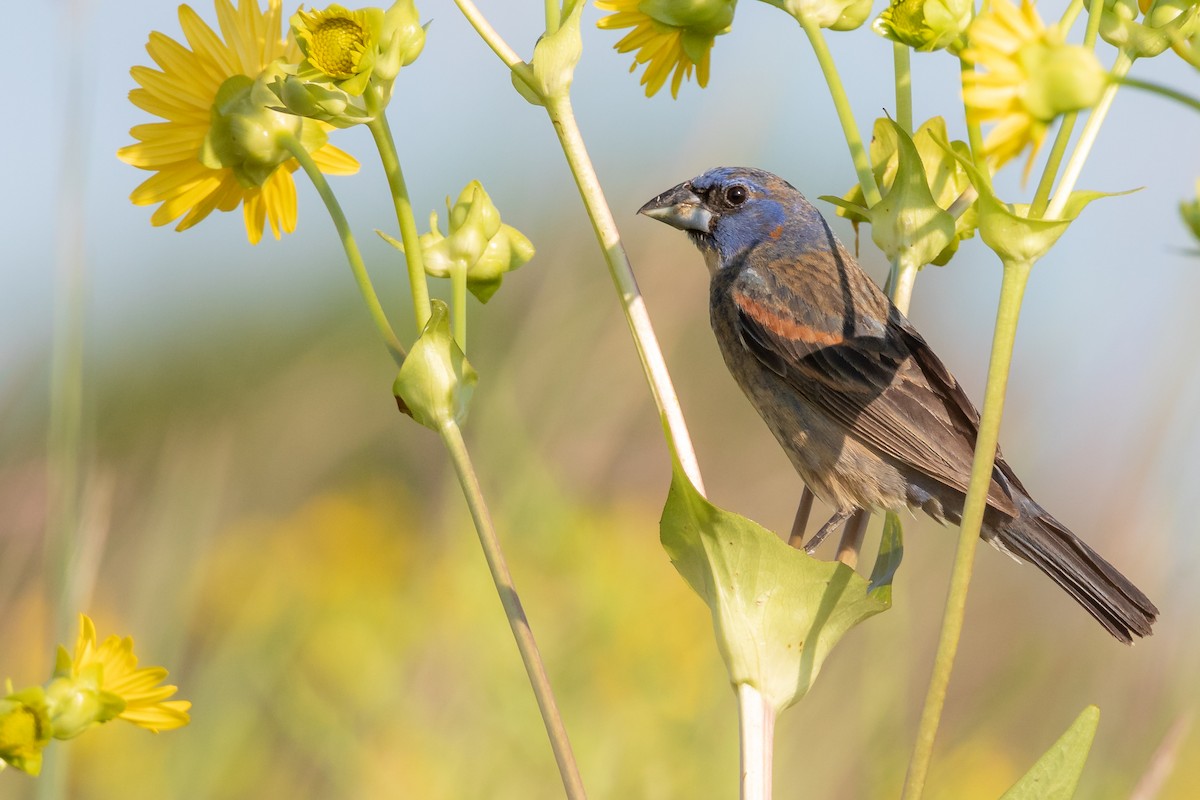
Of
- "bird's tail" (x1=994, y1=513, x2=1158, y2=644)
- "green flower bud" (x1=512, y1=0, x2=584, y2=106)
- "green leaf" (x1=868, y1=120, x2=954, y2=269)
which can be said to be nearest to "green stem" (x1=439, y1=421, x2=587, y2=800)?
"green flower bud" (x1=512, y1=0, x2=584, y2=106)

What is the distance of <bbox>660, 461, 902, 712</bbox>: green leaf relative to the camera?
1.37m

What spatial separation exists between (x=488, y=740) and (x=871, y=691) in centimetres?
86

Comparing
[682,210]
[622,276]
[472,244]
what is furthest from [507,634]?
[622,276]

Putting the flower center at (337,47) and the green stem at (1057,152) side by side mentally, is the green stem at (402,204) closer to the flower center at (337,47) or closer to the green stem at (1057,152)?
the flower center at (337,47)

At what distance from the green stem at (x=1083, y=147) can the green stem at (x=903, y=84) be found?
0.26m

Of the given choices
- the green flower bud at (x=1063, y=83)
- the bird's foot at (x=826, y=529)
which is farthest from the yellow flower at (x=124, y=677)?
the bird's foot at (x=826, y=529)

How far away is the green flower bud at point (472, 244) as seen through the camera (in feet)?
4.99

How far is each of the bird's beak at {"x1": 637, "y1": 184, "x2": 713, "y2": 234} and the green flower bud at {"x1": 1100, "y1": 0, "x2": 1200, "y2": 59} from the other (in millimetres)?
1699

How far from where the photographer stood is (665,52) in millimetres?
1780

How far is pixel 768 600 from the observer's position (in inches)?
55.2

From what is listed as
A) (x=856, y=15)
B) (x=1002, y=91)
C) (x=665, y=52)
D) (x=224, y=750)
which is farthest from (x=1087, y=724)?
(x=224, y=750)

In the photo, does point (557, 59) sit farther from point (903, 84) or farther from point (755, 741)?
point (755, 741)

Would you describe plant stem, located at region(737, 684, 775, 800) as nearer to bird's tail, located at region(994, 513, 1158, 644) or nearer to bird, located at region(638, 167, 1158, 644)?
bird, located at region(638, 167, 1158, 644)

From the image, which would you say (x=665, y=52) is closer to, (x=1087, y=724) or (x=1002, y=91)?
(x=1002, y=91)
